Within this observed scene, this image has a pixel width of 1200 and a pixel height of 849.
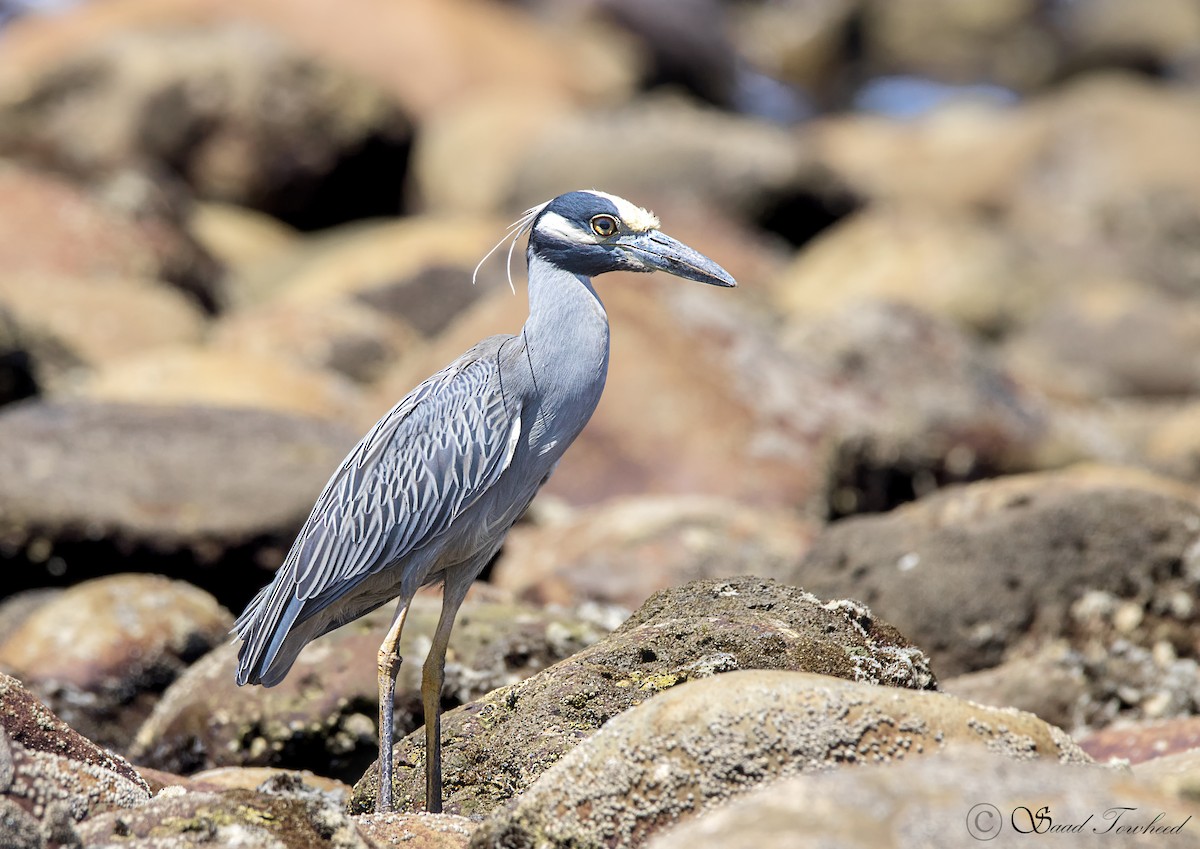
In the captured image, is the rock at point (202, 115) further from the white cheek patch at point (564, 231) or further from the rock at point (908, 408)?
the white cheek patch at point (564, 231)

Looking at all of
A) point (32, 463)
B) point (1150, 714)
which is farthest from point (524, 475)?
point (32, 463)

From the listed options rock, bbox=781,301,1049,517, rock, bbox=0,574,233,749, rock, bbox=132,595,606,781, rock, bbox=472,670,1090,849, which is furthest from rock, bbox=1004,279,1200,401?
rock, bbox=472,670,1090,849

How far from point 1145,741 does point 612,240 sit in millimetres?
3108

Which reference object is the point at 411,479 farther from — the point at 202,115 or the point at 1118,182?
the point at 1118,182

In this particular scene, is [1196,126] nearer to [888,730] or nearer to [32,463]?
[32,463]

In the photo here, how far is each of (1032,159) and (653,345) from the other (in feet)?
45.2

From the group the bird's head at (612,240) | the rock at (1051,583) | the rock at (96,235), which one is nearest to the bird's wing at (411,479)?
the bird's head at (612,240)

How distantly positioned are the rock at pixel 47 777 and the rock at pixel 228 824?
145 millimetres

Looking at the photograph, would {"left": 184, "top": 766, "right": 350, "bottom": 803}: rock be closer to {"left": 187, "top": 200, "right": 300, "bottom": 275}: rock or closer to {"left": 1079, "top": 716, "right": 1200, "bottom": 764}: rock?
{"left": 1079, "top": 716, "right": 1200, "bottom": 764}: rock

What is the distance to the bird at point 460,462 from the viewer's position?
5.99 meters

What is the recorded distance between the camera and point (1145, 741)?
6.61 m

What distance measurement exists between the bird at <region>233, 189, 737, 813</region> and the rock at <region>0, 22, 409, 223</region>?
1580 centimetres

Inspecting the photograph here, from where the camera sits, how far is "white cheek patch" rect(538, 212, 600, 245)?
6.23 meters

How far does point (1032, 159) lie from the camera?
24047 mm
